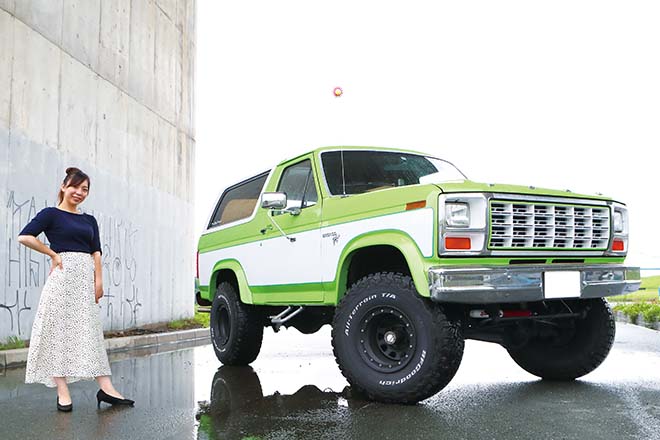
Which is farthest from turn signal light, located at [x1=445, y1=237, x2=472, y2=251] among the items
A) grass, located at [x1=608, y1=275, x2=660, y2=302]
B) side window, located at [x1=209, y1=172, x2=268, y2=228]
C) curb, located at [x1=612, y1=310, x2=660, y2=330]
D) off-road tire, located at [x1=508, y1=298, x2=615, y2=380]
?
grass, located at [x1=608, y1=275, x2=660, y2=302]

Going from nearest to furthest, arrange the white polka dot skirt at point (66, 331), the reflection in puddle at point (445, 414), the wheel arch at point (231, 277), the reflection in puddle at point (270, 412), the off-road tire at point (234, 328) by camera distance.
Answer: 1. the reflection in puddle at point (445, 414)
2. the reflection in puddle at point (270, 412)
3. the white polka dot skirt at point (66, 331)
4. the wheel arch at point (231, 277)
5. the off-road tire at point (234, 328)

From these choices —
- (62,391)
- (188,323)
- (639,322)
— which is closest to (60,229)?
(62,391)

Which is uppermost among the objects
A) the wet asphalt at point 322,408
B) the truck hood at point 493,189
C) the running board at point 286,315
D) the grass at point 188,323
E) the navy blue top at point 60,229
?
the truck hood at point 493,189

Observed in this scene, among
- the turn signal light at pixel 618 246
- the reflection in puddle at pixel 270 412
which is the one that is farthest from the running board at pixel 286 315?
the turn signal light at pixel 618 246

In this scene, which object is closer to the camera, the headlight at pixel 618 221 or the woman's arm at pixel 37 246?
the woman's arm at pixel 37 246

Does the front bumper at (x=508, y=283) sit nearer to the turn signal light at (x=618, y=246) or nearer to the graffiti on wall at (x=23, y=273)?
the turn signal light at (x=618, y=246)

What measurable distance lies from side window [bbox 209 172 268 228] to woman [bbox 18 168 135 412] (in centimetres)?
256

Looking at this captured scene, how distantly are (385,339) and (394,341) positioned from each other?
0.08 metres

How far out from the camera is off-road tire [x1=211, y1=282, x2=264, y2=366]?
24.6 ft

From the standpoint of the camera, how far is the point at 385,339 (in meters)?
5.12

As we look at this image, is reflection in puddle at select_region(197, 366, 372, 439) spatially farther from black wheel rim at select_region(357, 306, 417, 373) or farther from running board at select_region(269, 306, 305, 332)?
running board at select_region(269, 306, 305, 332)

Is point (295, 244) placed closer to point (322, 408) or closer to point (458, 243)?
point (322, 408)

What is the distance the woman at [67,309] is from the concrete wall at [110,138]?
159 inches

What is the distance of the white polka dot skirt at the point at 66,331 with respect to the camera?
5051mm
